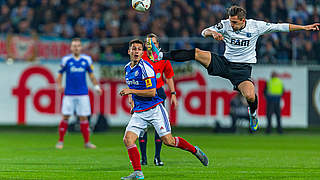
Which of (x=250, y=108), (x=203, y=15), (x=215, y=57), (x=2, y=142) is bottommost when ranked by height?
(x=2, y=142)

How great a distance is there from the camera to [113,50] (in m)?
23.7

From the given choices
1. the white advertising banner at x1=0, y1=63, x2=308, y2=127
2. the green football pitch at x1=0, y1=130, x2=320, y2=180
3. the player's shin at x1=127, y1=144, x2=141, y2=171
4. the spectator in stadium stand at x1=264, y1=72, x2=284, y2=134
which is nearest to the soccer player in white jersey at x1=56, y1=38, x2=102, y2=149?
the green football pitch at x1=0, y1=130, x2=320, y2=180

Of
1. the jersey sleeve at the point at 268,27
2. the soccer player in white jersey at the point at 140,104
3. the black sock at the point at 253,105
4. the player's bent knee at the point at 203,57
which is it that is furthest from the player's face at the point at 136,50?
the black sock at the point at 253,105

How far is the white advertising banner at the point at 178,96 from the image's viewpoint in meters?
23.2

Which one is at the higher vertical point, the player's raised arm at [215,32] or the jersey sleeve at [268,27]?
the jersey sleeve at [268,27]

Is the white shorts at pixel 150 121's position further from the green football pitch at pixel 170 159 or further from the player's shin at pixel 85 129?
the player's shin at pixel 85 129

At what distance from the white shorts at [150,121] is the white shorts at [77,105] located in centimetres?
610

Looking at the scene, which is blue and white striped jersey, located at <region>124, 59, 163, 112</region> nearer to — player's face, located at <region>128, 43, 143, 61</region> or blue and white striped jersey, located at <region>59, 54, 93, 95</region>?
player's face, located at <region>128, 43, 143, 61</region>

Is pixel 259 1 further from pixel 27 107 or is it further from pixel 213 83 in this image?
pixel 27 107

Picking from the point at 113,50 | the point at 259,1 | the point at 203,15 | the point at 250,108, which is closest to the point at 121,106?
the point at 113,50

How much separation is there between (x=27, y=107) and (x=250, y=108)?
12.8 m

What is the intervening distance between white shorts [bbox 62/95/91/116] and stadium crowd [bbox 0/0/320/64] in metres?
7.86

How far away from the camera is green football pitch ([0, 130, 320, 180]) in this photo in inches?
403

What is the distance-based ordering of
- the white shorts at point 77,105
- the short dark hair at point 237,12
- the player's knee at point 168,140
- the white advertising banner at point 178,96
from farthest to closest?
the white advertising banner at point 178,96 < the white shorts at point 77,105 < the short dark hair at point 237,12 < the player's knee at point 168,140
